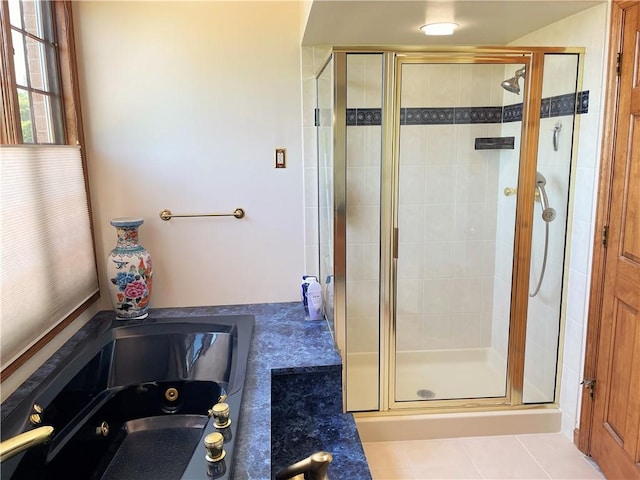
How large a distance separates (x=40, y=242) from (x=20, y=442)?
1101mm

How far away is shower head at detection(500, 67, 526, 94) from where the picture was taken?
7.61ft

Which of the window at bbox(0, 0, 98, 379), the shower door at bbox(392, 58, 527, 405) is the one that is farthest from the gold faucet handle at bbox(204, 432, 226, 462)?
the shower door at bbox(392, 58, 527, 405)

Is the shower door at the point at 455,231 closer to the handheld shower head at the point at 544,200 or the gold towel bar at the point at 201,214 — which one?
the handheld shower head at the point at 544,200

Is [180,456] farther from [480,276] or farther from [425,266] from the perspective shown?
[480,276]

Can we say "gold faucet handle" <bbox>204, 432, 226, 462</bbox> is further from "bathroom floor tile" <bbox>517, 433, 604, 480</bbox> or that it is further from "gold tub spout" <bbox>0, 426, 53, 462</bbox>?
"bathroom floor tile" <bbox>517, 433, 604, 480</bbox>

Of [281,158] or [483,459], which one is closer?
[483,459]

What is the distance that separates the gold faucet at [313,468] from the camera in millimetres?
1133

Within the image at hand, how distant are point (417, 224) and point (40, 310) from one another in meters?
1.99

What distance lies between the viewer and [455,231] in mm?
2938

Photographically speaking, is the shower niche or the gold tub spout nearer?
the gold tub spout

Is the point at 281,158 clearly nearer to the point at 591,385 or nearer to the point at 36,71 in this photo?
the point at 36,71

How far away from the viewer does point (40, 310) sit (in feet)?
6.98

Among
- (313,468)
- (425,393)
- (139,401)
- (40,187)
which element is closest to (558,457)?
(425,393)

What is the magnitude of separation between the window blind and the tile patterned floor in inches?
64.9
